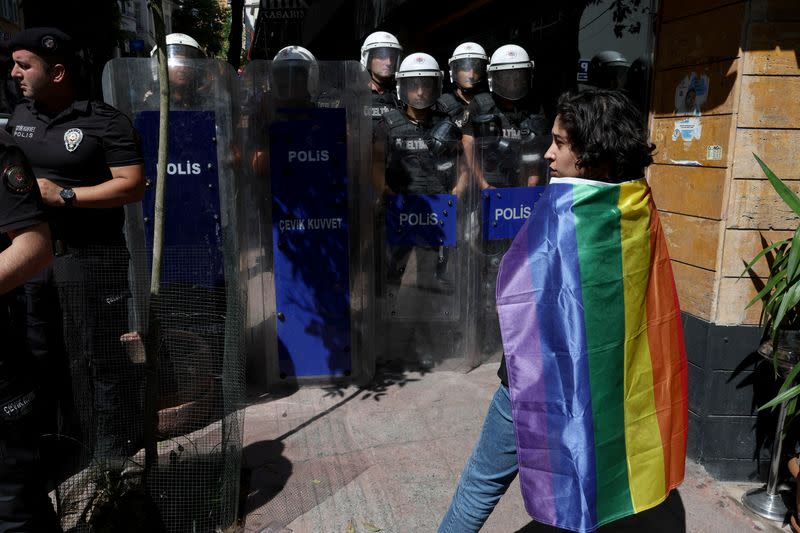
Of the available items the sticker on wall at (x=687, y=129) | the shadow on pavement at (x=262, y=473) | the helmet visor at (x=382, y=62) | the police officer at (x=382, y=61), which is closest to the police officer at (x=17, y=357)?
the shadow on pavement at (x=262, y=473)

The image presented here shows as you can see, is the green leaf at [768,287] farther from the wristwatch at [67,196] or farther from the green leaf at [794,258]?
the wristwatch at [67,196]

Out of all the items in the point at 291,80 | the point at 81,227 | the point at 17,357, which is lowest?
the point at 17,357

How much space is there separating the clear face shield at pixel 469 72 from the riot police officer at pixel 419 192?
0.83m

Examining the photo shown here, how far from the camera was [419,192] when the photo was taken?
500cm

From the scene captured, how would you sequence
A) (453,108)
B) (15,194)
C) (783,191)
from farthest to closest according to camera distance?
(453,108)
(783,191)
(15,194)

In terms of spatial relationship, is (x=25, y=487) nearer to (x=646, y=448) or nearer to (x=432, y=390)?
(x=646, y=448)

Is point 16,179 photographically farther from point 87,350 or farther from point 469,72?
point 469,72

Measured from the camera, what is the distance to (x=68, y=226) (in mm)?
3414

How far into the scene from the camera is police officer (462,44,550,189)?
5016 millimetres

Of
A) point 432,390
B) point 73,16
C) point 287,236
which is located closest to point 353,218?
point 287,236

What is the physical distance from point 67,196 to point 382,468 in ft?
7.00

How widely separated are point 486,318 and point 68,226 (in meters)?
3.03

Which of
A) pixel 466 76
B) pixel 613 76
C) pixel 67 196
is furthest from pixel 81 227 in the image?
pixel 466 76

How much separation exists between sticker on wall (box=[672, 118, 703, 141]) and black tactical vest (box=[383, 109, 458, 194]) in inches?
65.8
